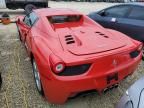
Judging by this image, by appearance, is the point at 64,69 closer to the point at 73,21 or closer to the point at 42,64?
the point at 42,64

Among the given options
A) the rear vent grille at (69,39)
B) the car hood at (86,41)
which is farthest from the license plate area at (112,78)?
the rear vent grille at (69,39)

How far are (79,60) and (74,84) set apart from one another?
33cm

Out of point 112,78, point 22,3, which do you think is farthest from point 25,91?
point 22,3

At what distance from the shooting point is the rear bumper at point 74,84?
135 inches

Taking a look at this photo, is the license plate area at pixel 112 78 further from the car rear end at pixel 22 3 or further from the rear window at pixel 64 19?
the car rear end at pixel 22 3

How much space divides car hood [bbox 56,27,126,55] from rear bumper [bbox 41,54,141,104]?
36 cm

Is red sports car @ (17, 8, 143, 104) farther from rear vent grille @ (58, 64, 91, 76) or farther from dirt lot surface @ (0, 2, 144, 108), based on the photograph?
dirt lot surface @ (0, 2, 144, 108)

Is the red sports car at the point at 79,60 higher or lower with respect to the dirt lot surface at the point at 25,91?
higher

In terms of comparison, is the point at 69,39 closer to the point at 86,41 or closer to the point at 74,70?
the point at 86,41

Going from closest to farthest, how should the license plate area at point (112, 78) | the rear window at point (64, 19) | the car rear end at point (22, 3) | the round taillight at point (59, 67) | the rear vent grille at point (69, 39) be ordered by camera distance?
the round taillight at point (59, 67), the license plate area at point (112, 78), the rear vent grille at point (69, 39), the rear window at point (64, 19), the car rear end at point (22, 3)

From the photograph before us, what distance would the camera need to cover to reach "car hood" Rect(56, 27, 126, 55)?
146 inches

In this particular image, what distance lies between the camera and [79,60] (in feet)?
11.3

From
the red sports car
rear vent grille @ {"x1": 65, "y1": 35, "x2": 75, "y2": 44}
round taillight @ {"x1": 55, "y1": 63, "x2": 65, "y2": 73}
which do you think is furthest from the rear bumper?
rear vent grille @ {"x1": 65, "y1": 35, "x2": 75, "y2": 44}

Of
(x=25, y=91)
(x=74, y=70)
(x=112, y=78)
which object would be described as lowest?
(x=25, y=91)
